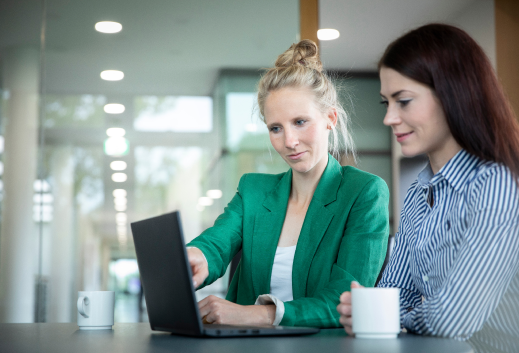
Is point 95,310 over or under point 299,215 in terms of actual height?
under

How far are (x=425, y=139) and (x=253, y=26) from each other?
9.11 ft

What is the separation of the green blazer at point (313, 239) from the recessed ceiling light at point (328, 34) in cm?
211

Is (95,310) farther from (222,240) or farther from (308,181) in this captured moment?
(308,181)

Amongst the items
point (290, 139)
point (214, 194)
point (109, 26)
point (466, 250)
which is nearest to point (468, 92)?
point (466, 250)

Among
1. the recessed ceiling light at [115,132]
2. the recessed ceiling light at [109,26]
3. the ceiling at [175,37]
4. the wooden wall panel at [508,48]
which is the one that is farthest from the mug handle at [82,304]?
the wooden wall panel at [508,48]

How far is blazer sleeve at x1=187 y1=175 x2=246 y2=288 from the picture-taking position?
1.59 m

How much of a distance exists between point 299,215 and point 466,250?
0.77 metres

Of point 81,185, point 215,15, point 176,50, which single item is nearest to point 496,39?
point 215,15

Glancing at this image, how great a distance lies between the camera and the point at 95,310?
1.25 metres

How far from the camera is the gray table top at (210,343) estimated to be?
2.75 ft

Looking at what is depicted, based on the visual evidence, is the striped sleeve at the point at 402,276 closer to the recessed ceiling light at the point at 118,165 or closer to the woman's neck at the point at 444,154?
the woman's neck at the point at 444,154

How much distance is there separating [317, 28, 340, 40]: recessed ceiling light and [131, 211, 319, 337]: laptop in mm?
2881

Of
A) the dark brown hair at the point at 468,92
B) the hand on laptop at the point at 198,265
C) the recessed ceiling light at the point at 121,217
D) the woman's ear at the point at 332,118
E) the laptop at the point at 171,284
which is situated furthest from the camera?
the recessed ceiling light at the point at 121,217

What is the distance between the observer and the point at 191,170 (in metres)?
3.65
